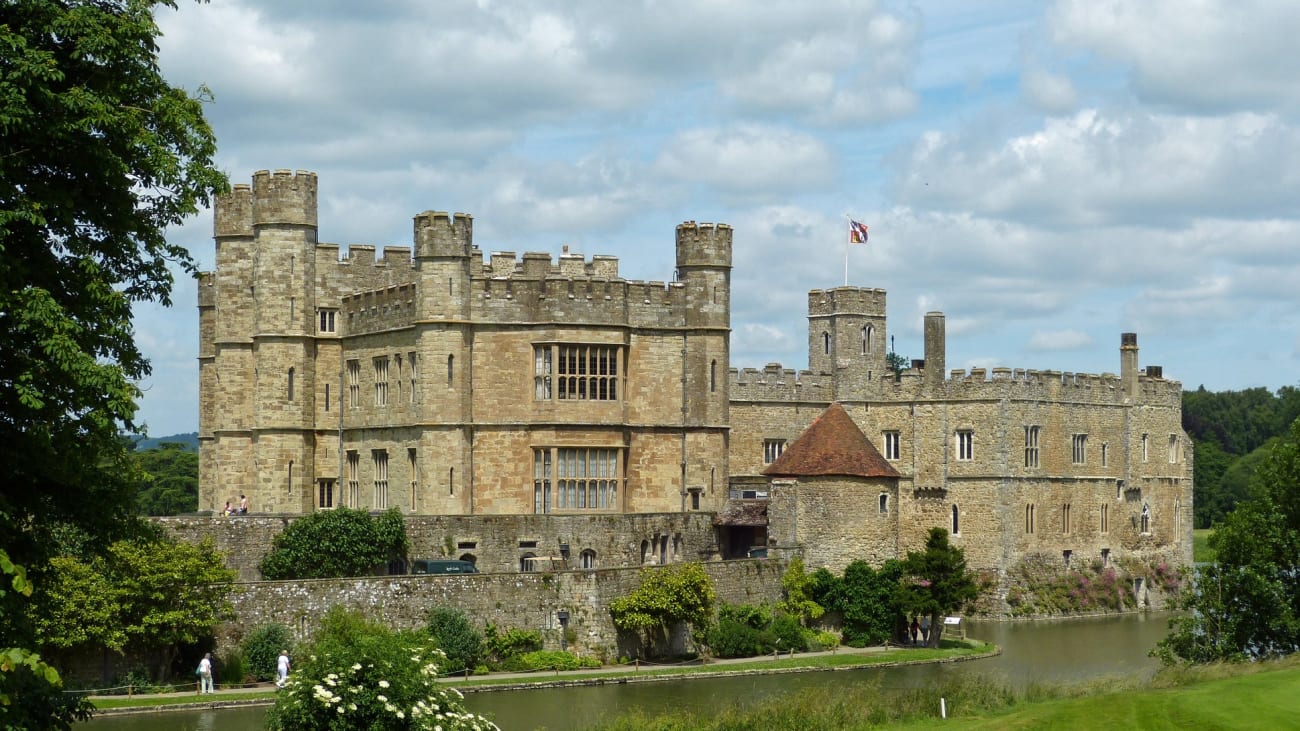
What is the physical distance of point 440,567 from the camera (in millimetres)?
46875

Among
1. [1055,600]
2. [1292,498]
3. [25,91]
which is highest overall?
[25,91]

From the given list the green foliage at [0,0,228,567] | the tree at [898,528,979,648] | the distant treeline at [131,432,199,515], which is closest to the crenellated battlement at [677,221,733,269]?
the tree at [898,528,979,648]

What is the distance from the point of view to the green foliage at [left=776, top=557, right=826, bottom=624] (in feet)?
162

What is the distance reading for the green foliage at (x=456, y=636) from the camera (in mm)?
41938

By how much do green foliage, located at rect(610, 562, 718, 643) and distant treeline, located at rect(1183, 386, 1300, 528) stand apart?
7811cm

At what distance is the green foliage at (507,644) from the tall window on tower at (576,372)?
11540mm

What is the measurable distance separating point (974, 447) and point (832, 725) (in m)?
33.9

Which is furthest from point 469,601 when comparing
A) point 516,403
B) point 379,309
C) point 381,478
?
point 379,309

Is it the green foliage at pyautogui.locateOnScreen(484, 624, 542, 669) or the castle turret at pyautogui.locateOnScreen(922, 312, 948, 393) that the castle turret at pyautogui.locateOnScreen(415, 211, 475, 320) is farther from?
the castle turret at pyautogui.locateOnScreen(922, 312, 948, 393)

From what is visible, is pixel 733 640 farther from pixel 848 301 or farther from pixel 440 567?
pixel 848 301

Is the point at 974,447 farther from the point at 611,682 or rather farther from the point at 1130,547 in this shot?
the point at 611,682

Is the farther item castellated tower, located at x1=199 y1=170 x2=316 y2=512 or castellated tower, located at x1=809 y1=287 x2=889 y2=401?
castellated tower, located at x1=809 y1=287 x2=889 y2=401

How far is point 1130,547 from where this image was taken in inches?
2731

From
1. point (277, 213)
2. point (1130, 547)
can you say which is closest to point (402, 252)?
point (277, 213)
